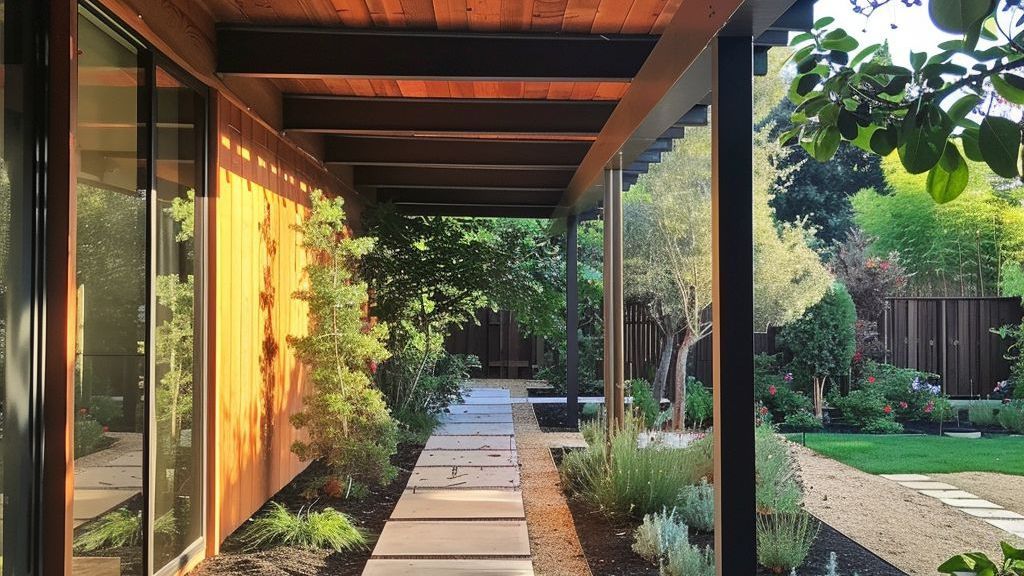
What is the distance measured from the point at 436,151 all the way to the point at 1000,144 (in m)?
6.71

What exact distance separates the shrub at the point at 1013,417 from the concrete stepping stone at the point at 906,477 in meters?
3.24

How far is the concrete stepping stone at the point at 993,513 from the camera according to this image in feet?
18.9

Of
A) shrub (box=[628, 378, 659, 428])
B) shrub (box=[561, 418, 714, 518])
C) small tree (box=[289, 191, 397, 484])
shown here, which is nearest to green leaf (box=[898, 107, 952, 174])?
shrub (box=[561, 418, 714, 518])

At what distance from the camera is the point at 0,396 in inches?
96.8

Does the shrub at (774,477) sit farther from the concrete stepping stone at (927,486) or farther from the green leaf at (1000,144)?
the green leaf at (1000,144)

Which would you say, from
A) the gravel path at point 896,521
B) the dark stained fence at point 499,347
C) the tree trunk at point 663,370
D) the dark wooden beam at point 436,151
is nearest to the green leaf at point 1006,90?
the gravel path at point 896,521

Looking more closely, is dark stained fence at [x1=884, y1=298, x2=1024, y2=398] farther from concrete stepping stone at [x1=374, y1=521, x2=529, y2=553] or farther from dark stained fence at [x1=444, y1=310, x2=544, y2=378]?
concrete stepping stone at [x1=374, y1=521, x2=529, y2=553]

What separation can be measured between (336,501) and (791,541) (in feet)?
10.4

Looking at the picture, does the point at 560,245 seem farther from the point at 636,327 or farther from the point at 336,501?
the point at 336,501

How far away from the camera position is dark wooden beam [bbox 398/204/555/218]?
1068 centimetres

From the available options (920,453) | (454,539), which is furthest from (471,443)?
(920,453)

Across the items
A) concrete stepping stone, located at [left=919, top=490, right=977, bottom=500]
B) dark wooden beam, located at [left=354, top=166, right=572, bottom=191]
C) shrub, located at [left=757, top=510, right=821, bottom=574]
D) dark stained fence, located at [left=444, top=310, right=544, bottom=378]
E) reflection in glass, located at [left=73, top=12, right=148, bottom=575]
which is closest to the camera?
reflection in glass, located at [left=73, top=12, right=148, bottom=575]

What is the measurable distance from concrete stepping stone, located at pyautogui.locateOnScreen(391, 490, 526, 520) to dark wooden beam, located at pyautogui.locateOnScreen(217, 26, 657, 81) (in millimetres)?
2802

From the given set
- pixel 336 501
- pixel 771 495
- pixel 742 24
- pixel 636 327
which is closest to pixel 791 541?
pixel 771 495
